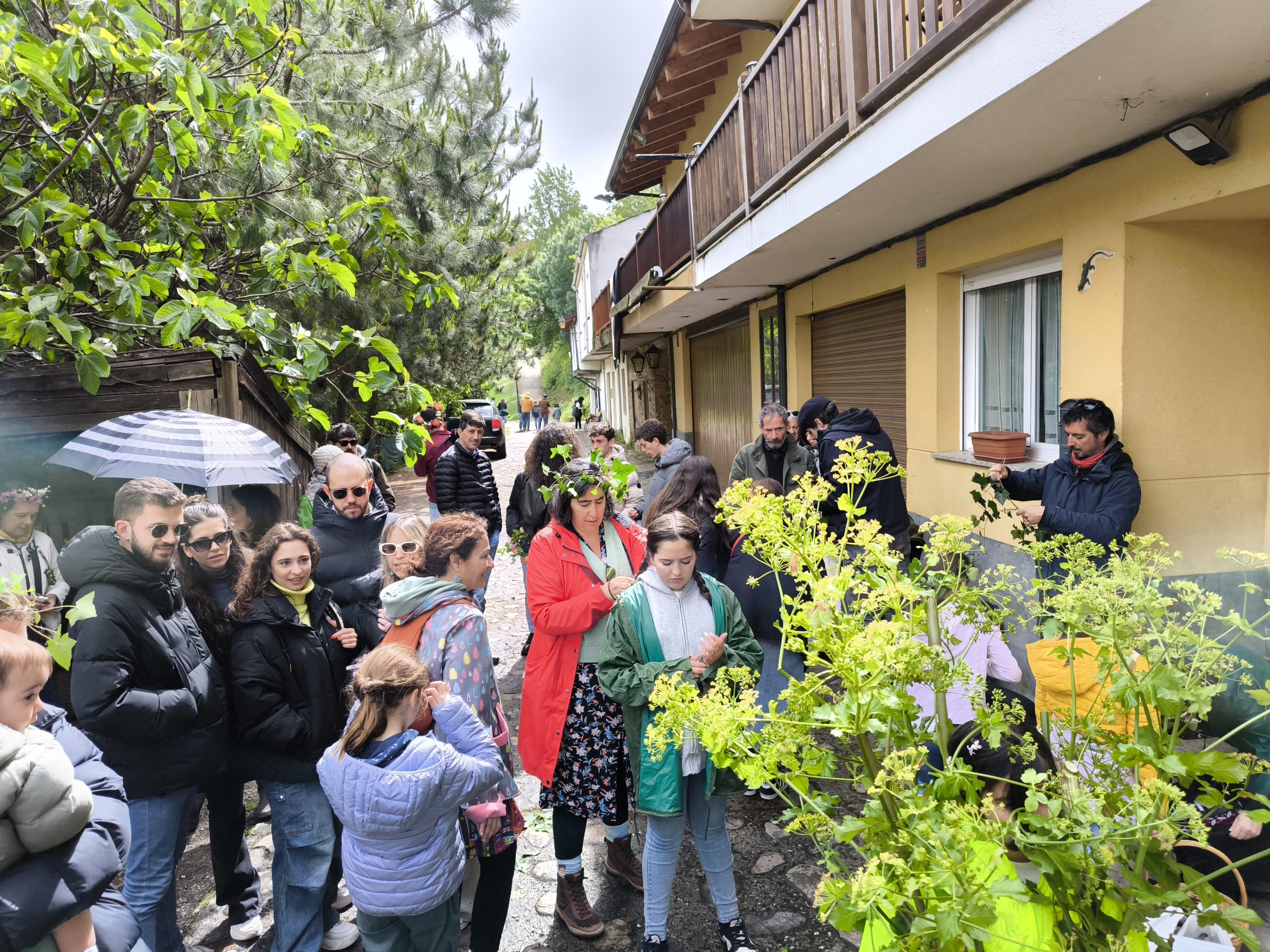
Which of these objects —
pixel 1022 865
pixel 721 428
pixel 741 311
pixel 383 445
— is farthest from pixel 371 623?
pixel 383 445

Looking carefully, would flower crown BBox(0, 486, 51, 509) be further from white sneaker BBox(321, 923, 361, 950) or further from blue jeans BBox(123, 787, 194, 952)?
white sneaker BBox(321, 923, 361, 950)

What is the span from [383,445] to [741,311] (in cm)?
676

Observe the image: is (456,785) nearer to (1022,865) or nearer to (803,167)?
(1022,865)

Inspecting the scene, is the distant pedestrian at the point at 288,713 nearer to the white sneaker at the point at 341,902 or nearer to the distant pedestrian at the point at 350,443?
the white sneaker at the point at 341,902

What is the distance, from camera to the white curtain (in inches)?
199

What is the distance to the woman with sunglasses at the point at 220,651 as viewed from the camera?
2.91 m

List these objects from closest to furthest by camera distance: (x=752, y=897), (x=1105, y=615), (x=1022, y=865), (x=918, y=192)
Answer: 1. (x=1105, y=615)
2. (x=1022, y=865)
3. (x=752, y=897)
4. (x=918, y=192)

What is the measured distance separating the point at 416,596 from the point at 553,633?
621 mm

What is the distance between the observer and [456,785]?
86.7 inches

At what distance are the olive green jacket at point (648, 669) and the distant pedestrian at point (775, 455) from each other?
2.43 m

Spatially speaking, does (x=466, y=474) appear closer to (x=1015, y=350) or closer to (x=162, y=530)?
(x=162, y=530)

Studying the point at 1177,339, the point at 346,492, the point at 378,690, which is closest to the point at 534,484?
the point at 346,492

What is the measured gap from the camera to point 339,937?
293 cm

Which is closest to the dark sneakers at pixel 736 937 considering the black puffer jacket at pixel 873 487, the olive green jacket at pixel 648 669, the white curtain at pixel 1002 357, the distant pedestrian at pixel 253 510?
the olive green jacket at pixel 648 669
